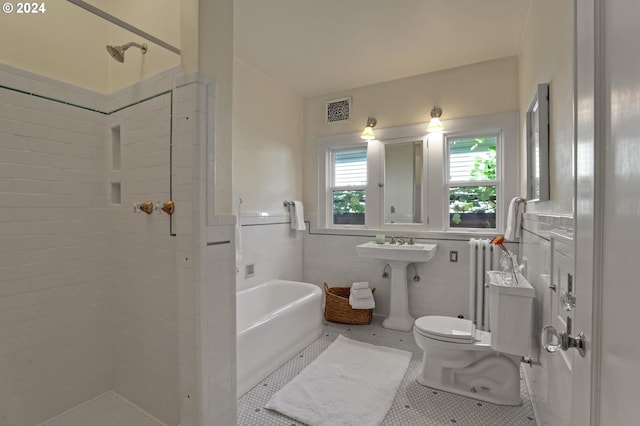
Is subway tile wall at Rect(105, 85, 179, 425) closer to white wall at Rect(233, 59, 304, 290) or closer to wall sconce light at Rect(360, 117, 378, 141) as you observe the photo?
white wall at Rect(233, 59, 304, 290)

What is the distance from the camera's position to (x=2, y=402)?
5.15 feet

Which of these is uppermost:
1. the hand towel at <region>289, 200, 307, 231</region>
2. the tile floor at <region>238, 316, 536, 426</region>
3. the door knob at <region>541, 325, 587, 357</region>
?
the hand towel at <region>289, 200, 307, 231</region>

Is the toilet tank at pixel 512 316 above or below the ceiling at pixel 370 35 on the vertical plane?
below

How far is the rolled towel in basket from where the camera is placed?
10.6ft

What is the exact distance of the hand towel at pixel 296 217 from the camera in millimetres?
3645

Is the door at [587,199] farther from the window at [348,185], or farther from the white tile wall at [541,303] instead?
the window at [348,185]

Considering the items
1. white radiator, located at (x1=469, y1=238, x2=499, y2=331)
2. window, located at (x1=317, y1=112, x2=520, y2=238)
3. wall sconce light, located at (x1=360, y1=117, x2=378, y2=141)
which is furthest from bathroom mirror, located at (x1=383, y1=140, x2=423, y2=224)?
white radiator, located at (x1=469, y1=238, x2=499, y2=331)

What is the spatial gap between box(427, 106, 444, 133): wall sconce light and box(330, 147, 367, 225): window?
82 cm

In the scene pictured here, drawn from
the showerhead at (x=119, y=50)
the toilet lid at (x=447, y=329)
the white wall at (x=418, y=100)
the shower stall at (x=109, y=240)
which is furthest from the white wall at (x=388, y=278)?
the showerhead at (x=119, y=50)

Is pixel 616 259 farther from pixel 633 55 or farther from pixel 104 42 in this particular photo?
pixel 104 42

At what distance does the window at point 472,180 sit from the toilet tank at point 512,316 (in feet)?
5.00

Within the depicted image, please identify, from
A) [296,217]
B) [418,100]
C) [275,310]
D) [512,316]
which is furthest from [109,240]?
[418,100]

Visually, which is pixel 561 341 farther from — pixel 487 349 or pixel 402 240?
pixel 402 240

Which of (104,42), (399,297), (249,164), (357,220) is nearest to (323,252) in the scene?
(357,220)
